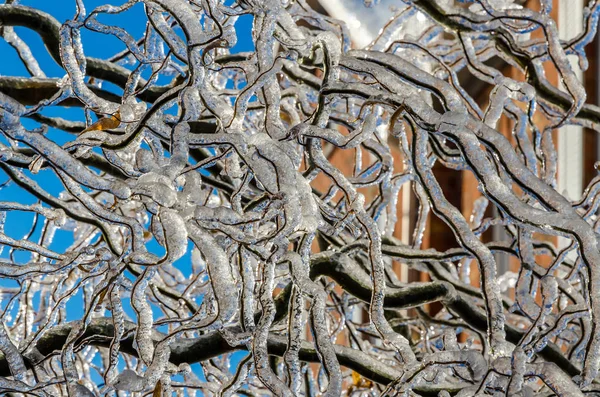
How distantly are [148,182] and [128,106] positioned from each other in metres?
0.15

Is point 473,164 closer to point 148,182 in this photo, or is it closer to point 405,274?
point 148,182

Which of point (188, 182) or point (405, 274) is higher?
point (405, 274)

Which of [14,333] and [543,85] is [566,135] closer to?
[543,85]

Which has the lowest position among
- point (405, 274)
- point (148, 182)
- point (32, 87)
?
point (148, 182)

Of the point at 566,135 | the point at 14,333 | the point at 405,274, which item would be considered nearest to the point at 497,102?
the point at 14,333

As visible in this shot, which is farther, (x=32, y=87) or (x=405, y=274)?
(x=405, y=274)

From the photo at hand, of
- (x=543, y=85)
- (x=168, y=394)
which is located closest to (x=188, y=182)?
(x=168, y=394)

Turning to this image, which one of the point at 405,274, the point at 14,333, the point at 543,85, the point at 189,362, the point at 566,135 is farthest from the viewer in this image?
the point at 405,274

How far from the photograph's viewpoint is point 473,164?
59 centimetres

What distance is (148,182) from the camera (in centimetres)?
57

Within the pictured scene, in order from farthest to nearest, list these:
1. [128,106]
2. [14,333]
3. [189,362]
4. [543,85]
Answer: [14,333]
[543,85]
[189,362]
[128,106]

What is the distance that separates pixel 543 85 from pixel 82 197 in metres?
0.67

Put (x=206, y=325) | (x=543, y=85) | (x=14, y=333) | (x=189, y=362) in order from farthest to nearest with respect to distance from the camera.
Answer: (x=14, y=333) → (x=543, y=85) → (x=189, y=362) → (x=206, y=325)

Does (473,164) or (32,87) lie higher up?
(32,87)
